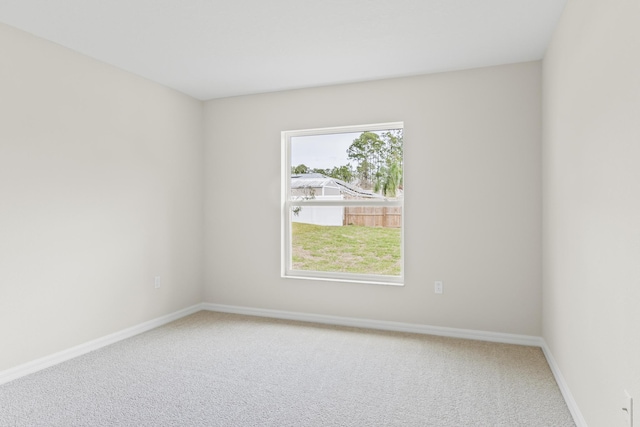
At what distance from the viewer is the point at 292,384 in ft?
8.64

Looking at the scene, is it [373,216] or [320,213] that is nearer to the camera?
[373,216]

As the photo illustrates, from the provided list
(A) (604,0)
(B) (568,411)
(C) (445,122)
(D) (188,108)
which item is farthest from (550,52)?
(D) (188,108)

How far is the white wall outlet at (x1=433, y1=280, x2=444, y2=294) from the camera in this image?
3613mm

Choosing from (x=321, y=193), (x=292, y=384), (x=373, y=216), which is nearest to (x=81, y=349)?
(x=292, y=384)

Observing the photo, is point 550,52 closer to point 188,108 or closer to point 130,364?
point 188,108

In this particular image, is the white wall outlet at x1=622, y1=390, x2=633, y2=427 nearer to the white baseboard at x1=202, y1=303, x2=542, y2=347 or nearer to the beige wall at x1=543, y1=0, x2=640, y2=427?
the beige wall at x1=543, y1=0, x2=640, y2=427

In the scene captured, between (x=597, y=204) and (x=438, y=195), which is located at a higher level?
(x=438, y=195)

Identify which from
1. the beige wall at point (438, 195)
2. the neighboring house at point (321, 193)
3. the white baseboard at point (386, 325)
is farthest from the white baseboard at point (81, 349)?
the neighboring house at point (321, 193)

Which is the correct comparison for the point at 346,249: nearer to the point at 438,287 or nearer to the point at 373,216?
the point at 373,216

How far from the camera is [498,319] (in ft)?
11.3

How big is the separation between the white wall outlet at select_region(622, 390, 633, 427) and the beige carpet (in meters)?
0.75

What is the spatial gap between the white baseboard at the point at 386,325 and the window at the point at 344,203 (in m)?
0.41

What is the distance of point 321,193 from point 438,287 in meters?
1.53

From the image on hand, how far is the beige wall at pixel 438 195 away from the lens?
3.35 m
